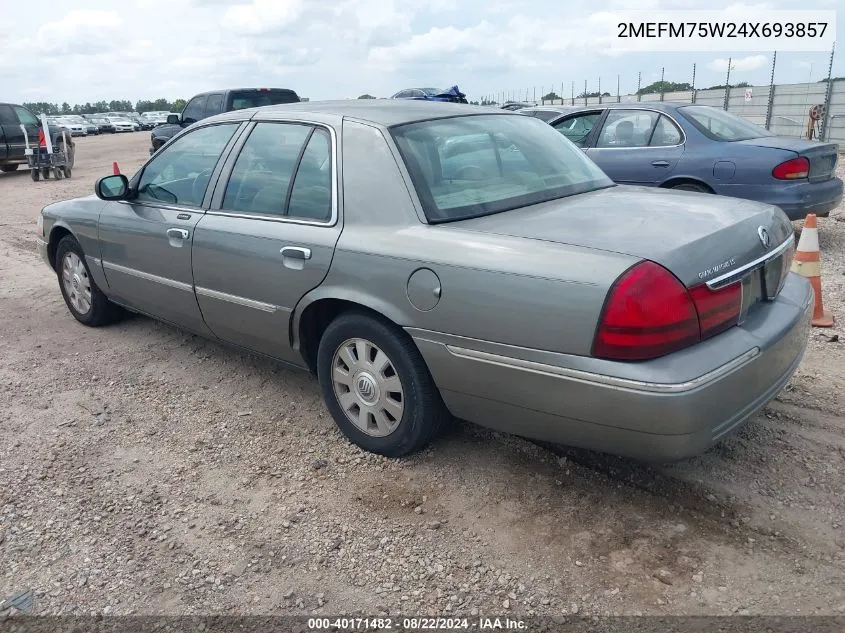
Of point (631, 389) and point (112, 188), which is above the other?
point (112, 188)

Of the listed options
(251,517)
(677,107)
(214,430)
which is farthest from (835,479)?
(677,107)

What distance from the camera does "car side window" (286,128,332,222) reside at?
3408 mm

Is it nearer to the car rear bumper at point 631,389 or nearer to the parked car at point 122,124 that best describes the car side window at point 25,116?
the car rear bumper at point 631,389

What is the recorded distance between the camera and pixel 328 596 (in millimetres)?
2543

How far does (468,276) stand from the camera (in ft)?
9.00

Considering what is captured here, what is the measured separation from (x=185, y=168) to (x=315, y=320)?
151 centimetres

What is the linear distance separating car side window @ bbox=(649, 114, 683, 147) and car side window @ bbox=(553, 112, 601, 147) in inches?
33.2

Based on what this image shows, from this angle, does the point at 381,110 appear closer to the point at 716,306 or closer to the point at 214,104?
the point at 716,306

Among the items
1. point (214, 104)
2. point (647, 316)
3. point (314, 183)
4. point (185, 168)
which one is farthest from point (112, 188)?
point (214, 104)

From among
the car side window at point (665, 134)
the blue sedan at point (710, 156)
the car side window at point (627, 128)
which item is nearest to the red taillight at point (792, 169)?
the blue sedan at point (710, 156)

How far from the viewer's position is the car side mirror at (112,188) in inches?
181

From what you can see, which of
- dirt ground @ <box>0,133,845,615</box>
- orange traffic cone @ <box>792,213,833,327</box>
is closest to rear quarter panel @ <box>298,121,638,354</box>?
dirt ground @ <box>0,133,845,615</box>

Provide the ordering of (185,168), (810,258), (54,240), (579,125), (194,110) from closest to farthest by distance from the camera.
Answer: (185,168), (810,258), (54,240), (579,125), (194,110)

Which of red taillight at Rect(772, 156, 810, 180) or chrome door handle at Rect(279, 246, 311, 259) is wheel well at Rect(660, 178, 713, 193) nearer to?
red taillight at Rect(772, 156, 810, 180)
